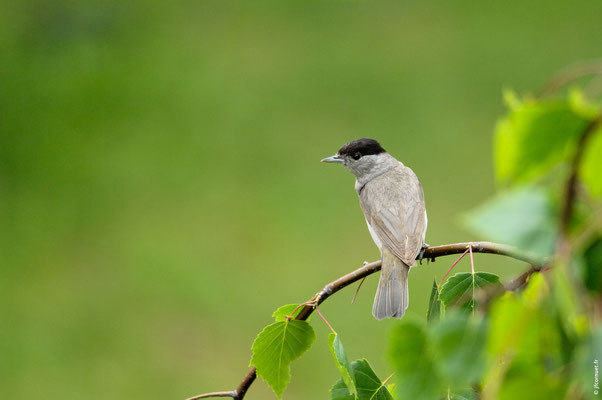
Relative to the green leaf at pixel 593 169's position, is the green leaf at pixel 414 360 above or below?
below

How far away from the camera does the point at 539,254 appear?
0.60 meters

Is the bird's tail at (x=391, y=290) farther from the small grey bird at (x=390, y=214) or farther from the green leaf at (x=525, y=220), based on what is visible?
the green leaf at (x=525, y=220)

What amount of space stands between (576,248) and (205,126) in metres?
9.13

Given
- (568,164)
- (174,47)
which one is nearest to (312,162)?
(174,47)

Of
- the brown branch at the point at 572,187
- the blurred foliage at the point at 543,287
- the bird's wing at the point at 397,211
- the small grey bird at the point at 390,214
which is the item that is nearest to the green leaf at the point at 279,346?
the blurred foliage at the point at 543,287

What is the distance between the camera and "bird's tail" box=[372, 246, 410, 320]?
2490mm

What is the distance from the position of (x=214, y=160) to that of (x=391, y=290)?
6.76 metres

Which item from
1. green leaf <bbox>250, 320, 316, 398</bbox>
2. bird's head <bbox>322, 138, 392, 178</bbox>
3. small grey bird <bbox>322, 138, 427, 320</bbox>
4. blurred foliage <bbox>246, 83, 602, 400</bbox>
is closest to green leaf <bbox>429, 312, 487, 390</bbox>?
blurred foliage <bbox>246, 83, 602, 400</bbox>

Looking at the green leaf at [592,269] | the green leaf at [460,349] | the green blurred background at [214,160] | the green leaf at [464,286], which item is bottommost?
the green blurred background at [214,160]

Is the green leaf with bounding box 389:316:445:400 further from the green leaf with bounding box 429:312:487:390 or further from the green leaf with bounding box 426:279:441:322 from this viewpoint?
the green leaf with bounding box 426:279:441:322

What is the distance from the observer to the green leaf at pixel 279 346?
1.35m

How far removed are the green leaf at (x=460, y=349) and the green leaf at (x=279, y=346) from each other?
2.39 feet

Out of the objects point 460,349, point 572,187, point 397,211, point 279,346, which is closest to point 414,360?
point 460,349

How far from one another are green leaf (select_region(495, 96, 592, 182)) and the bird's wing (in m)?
1.99
